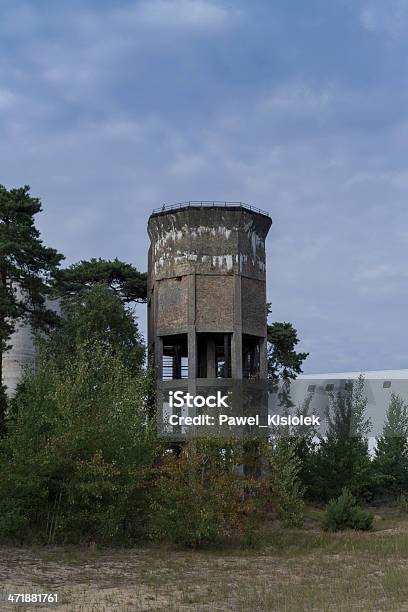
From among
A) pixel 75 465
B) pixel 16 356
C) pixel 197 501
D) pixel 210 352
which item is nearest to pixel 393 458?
pixel 210 352

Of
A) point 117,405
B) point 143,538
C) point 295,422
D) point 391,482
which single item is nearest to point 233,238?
point 295,422

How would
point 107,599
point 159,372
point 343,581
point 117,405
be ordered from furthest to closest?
point 159,372 < point 117,405 < point 343,581 < point 107,599

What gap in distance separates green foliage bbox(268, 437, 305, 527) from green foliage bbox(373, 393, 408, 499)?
36.4 ft

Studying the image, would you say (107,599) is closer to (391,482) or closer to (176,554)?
(176,554)

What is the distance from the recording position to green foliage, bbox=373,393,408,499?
42875 mm

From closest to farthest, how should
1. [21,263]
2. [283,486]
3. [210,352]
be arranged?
1. [283,486]
2. [21,263]
3. [210,352]

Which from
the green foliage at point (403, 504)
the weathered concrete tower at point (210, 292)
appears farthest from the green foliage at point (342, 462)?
the weathered concrete tower at point (210, 292)

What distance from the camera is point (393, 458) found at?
4375 cm

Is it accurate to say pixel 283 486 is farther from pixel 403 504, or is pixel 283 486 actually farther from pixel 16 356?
pixel 16 356

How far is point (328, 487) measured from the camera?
38531 millimetres

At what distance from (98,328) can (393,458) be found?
19795mm

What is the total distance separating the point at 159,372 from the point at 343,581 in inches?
717

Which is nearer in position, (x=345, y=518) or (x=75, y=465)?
(x=75, y=465)

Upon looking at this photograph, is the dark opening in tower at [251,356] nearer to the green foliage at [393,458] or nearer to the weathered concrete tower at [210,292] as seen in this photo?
the weathered concrete tower at [210,292]
